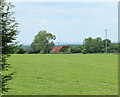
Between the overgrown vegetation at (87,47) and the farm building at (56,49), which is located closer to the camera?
the overgrown vegetation at (87,47)

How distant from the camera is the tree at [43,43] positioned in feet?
181

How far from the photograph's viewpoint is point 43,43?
185 feet

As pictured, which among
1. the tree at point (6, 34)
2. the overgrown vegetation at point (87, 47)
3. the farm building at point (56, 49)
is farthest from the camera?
the farm building at point (56, 49)

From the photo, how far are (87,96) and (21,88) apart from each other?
116 inches

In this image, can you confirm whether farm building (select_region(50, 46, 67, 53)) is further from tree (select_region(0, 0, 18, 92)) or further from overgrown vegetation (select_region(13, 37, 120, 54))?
tree (select_region(0, 0, 18, 92))

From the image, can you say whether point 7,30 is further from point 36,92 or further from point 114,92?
point 114,92

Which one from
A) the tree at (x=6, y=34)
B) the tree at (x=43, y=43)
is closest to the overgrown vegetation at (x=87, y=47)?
the tree at (x=43, y=43)

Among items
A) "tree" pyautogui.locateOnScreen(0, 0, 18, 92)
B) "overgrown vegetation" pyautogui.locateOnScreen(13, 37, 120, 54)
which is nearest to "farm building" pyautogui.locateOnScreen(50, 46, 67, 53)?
"overgrown vegetation" pyautogui.locateOnScreen(13, 37, 120, 54)

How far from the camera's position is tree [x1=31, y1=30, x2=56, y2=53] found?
55.2 metres

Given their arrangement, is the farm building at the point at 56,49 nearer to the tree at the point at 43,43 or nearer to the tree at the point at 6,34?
the tree at the point at 43,43

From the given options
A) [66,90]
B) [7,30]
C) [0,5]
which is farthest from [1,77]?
[66,90]

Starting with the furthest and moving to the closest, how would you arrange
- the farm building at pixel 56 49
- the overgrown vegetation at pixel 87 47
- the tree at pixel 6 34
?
the farm building at pixel 56 49
the overgrown vegetation at pixel 87 47
the tree at pixel 6 34

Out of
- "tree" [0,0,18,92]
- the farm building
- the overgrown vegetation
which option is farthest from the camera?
the farm building

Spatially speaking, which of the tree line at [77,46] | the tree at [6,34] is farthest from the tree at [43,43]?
the tree at [6,34]
